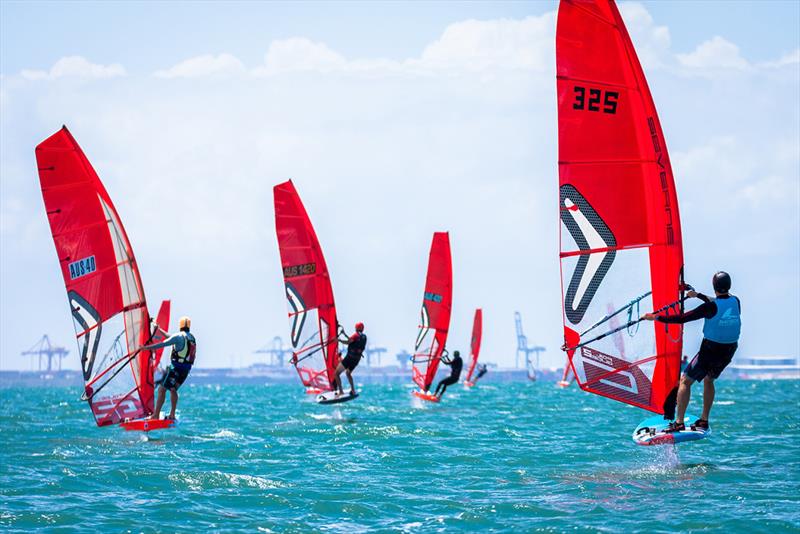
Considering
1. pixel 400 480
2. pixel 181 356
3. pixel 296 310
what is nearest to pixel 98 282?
pixel 181 356

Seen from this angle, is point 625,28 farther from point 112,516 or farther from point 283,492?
point 112,516

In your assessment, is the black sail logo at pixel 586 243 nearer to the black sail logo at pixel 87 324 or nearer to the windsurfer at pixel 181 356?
the windsurfer at pixel 181 356

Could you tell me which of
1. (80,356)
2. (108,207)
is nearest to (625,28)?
(108,207)

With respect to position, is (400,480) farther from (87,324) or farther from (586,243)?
(87,324)

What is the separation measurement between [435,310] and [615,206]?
21.6m

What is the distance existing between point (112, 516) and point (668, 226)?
6618mm

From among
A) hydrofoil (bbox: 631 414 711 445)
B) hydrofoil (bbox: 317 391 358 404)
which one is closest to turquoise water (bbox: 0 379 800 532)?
A: hydrofoil (bbox: 631 414 711 445)

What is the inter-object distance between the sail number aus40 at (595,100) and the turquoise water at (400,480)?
4255 millimetres

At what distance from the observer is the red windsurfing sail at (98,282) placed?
653 inches

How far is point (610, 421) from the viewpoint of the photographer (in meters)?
23.3

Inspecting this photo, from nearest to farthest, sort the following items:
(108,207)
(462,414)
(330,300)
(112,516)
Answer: (112,516), (108,207), (330,300), (462,414)

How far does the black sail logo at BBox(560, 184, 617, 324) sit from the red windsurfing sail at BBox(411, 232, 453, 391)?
20321mm

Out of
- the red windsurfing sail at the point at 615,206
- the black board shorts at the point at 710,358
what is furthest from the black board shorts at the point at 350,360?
the black board shorts at the point at 710,358

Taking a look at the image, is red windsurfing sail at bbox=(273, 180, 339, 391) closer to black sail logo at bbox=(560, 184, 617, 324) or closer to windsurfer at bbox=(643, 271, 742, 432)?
black sail logo at bbox=(560, 184, 617, 324)
